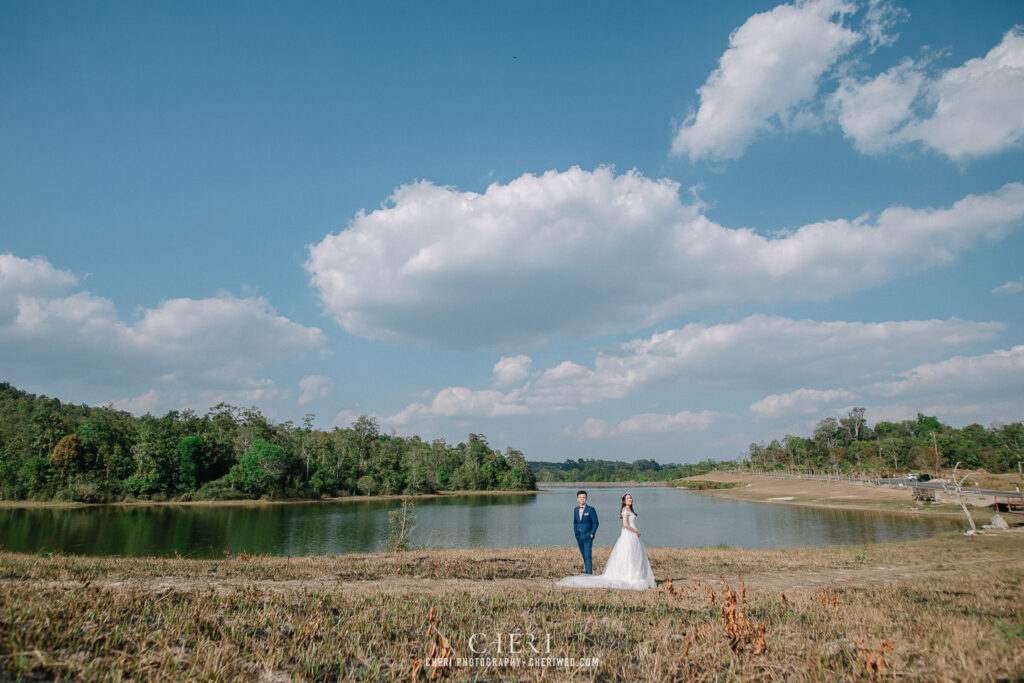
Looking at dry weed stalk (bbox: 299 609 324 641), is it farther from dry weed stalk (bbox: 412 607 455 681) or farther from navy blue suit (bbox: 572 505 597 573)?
navy blue suit (bbox: 572 505 597 573)

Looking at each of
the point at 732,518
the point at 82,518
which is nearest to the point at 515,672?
the point at 732,518

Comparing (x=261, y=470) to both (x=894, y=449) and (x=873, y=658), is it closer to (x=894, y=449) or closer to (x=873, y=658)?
(x=873, y=658)

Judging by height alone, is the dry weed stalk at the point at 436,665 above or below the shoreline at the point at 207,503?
above

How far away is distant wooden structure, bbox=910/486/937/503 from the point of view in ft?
172

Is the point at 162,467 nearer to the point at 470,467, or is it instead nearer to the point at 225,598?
the point at 470,467

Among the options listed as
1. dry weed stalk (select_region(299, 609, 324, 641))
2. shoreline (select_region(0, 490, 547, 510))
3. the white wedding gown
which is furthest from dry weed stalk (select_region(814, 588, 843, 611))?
shoreline (select_region(0, 490, 547, 510))

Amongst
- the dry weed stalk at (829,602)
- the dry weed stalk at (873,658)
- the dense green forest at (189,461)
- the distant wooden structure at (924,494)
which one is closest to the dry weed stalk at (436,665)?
the dry weed stalk at (873,658)

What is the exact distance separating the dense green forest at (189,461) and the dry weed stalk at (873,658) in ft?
295

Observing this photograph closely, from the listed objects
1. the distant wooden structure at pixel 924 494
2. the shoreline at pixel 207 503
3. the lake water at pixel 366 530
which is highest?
the distant wooden structure at pixel 924 494

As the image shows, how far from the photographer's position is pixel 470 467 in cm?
12669

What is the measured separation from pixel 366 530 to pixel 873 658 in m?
44.4

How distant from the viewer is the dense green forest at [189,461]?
7106cm

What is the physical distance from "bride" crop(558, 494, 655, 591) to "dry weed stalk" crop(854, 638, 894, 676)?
6.07m

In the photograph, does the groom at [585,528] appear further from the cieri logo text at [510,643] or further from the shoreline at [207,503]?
the shoreline at [207,503]
